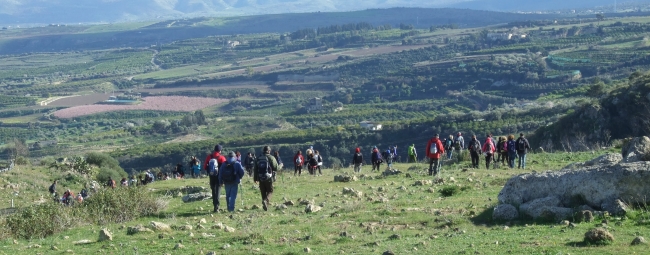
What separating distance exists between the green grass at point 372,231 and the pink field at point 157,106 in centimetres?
7692

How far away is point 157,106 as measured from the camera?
9719 centimetres

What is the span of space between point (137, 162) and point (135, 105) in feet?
141

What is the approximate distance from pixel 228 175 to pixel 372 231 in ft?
14.9

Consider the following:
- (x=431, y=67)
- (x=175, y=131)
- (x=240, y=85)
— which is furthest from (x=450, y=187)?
(x=240, y=85)

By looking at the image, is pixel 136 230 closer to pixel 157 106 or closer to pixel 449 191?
Result: pixel 449 191

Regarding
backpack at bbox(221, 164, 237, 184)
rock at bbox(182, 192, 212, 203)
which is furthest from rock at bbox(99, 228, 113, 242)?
rock at bbox(182, 192, 212, 203)

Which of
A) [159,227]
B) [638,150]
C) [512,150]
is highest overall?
[638,150]

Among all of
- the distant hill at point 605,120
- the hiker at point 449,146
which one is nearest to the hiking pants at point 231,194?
the hiker at point 449,146

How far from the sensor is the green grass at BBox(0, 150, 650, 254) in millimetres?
11477

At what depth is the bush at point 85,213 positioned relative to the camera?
49.5ft

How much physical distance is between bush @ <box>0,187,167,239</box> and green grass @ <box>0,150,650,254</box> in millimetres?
402

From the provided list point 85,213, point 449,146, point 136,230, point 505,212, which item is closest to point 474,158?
point 449,146

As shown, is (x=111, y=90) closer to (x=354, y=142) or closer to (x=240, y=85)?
(x=240, y=85)

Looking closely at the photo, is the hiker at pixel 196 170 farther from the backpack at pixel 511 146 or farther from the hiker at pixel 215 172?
the hiker at pixel 215 172
